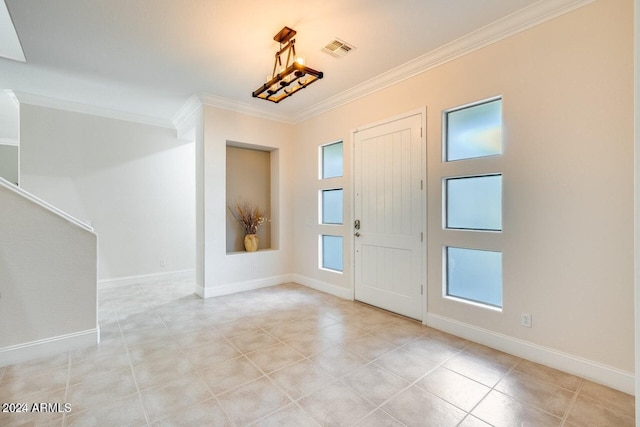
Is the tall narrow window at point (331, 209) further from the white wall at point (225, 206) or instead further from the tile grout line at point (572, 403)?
the tile grout line at point (572, 403)

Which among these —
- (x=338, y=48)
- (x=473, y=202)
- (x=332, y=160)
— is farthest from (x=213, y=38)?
(x=473, y=202)

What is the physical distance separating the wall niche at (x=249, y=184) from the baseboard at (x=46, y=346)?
2.35 metres

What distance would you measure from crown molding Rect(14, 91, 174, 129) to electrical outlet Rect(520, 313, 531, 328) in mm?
6094

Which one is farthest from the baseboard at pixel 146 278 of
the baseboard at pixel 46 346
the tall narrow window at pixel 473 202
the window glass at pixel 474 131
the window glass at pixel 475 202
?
the window glass at pixel 474 131

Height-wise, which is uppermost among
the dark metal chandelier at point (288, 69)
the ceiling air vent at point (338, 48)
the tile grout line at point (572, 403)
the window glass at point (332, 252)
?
the ceiling air vent at point (338, 48)

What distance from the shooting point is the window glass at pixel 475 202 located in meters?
2.67

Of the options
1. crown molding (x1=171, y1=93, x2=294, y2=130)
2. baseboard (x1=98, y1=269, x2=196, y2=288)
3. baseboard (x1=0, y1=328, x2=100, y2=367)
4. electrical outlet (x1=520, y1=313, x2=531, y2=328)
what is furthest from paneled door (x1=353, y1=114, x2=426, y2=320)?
baseboard (x1=98, y1=269, x2=196, y2=288)

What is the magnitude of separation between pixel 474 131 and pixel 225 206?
3505 millimetres

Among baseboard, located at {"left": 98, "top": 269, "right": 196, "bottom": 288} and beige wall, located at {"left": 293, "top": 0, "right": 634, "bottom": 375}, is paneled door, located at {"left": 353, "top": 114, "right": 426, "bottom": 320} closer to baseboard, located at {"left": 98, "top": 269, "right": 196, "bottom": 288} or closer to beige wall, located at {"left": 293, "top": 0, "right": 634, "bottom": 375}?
beige wall, located at {"left": 293, "top": 0, "right": 634, "bottom": 375}

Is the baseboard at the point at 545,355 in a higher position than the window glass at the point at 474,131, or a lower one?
lower

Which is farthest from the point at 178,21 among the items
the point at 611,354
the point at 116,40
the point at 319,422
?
the point at 611,354

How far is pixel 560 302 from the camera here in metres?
2.27

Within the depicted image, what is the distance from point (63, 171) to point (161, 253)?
199 cm

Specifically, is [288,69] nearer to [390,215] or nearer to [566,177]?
[390,215]
